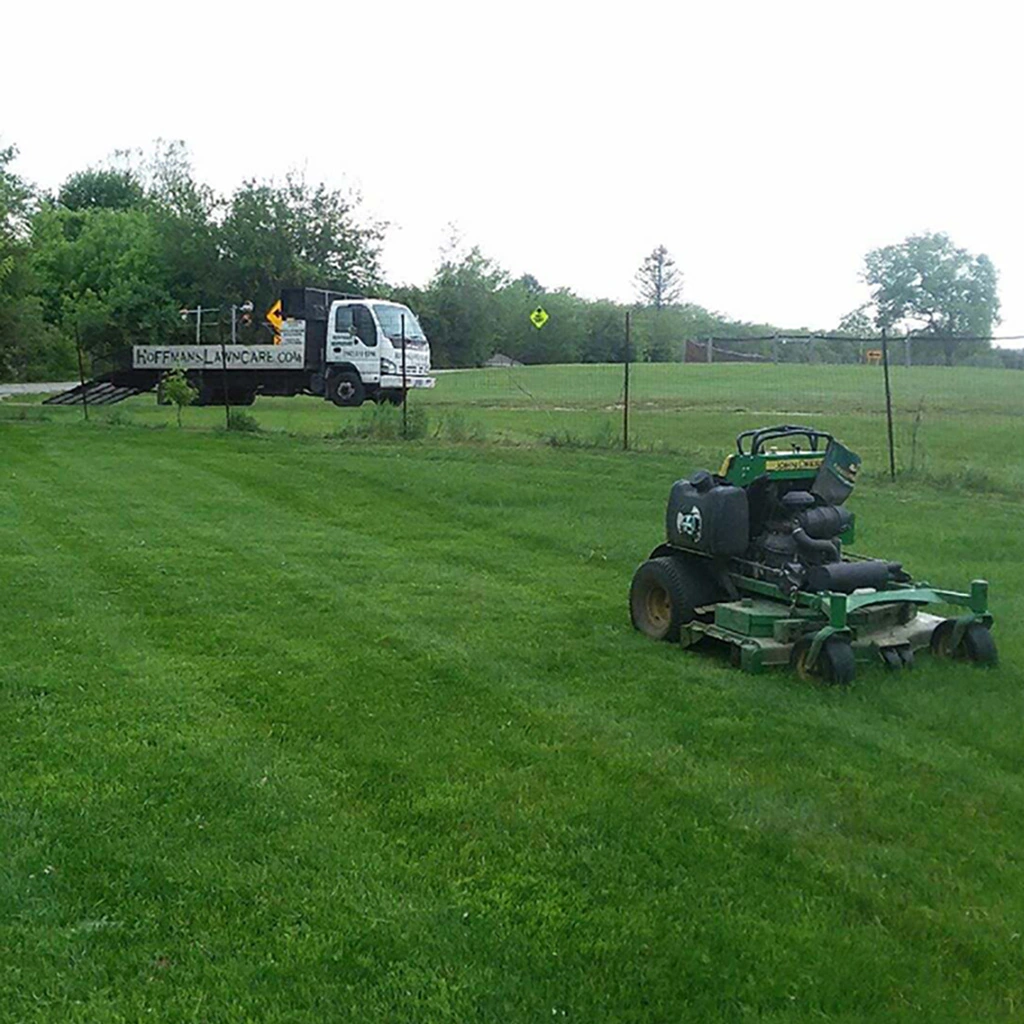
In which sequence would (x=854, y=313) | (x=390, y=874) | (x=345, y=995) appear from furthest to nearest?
(x=854, y=313), (x=390, y=874), (x=345, y=995)

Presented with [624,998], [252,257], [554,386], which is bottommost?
[624,998]

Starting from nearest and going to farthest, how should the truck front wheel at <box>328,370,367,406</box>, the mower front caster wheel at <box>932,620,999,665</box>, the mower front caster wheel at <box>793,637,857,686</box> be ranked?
the mower front caster wheel at <box>793,637,857,686</box>, the mower front caster wheel at <box>932,620,999,665</box>, the truck front wheel at <box>328,370,367,406</box>

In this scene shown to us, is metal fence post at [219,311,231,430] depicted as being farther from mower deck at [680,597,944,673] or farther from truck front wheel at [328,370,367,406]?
mower deck at [680,597,944,673]

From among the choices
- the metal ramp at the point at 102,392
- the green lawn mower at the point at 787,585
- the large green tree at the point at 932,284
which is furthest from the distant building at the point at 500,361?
the green lawn mower at the point at 787,585

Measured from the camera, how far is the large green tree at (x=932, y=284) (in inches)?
3275

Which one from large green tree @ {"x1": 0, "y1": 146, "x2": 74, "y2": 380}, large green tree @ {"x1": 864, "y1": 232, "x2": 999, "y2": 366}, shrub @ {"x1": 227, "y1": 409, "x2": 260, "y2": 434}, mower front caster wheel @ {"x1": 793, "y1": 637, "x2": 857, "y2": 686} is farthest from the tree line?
large green tree @ {"x1": 864, "y1": 232, "x2": 999, "y2": 366}

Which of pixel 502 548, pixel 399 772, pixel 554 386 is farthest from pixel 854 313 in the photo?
pixel 399 772

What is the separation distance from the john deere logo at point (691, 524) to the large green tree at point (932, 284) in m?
79.3

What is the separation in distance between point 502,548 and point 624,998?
7.00 meters

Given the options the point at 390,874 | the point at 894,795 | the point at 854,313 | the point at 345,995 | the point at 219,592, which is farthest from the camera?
the point at 854,313

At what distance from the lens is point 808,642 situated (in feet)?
20.3

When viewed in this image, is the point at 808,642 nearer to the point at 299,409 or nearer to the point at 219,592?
the point at 219,592

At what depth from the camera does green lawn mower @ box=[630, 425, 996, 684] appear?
6.33m

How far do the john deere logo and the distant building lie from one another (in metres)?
47.8
